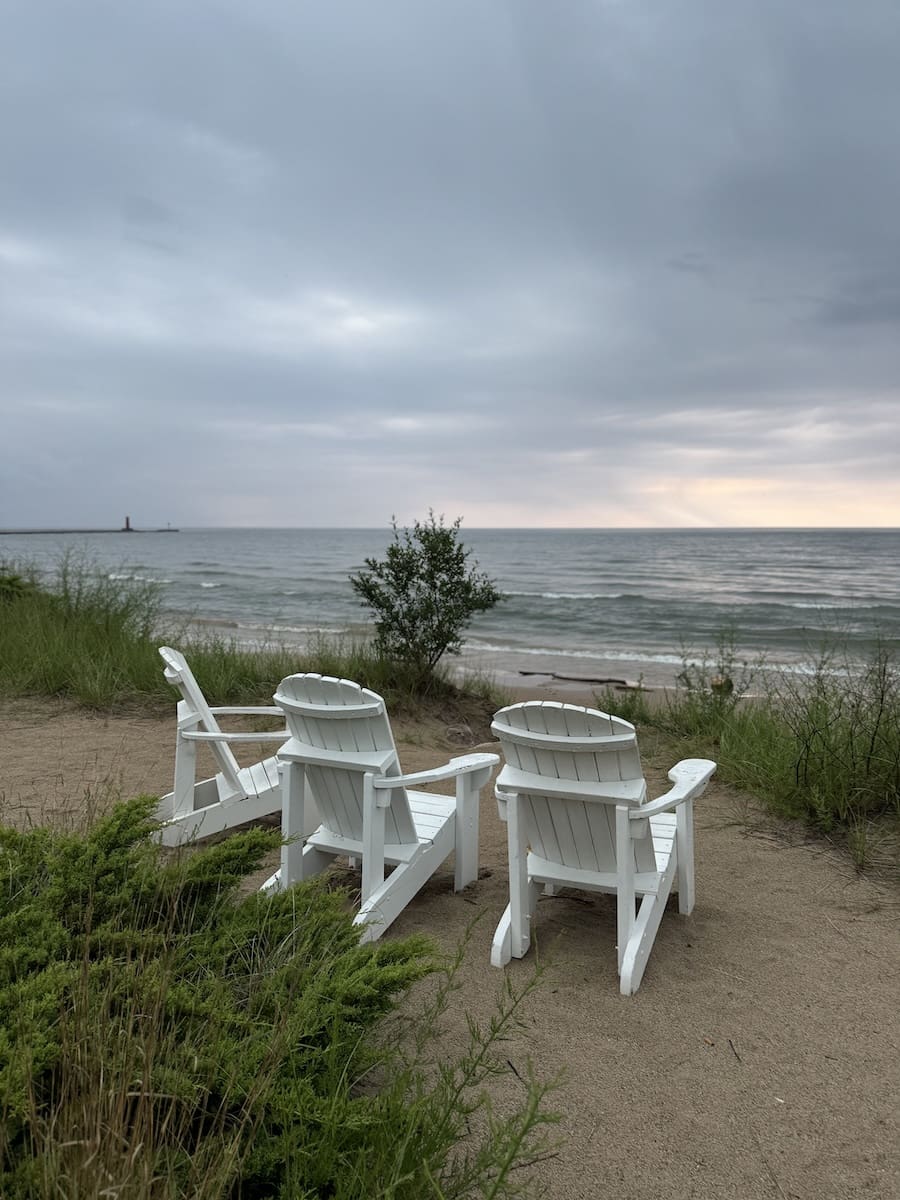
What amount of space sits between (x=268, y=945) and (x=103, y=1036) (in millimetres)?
685

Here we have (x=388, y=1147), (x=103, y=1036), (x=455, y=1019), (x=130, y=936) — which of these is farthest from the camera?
(x=455, y=1019)

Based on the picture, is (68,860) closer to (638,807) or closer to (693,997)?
(638,807)

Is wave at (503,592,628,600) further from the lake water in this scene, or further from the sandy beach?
the sandy beach

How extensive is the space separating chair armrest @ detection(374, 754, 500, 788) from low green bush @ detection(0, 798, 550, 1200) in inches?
27.9

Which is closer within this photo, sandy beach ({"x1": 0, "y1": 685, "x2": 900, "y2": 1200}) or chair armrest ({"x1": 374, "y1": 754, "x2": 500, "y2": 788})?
sandy beach ({"x1": 0, "y1": 685, "x2": 900, "y2": 1200})

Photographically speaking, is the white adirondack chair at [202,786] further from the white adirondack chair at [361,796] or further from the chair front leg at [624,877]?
the chair front leg at [624,877]

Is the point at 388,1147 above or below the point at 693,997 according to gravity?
above

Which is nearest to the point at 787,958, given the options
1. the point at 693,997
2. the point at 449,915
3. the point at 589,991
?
the point at 693,997

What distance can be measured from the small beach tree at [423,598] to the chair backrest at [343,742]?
5.12m

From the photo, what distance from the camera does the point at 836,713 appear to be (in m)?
5.79

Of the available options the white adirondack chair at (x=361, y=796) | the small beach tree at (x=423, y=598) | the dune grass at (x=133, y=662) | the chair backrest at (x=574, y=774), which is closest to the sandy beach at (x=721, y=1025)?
the white adirondack chair at (x=361, y=796)

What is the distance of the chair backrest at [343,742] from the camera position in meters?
3.68

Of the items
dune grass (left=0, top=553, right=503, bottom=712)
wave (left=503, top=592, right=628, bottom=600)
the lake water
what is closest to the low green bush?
the lake water

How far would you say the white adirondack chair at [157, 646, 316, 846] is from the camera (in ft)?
15.9
